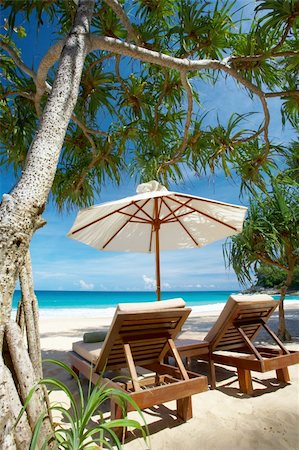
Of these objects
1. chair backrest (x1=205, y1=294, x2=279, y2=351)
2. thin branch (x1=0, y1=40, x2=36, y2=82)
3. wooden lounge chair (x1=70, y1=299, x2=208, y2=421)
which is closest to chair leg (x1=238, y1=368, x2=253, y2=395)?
chair backrest (x1=205, y1=294, x2=279, y2=351)

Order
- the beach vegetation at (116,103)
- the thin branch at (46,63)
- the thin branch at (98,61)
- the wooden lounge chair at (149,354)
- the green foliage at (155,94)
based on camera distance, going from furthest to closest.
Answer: the thin branch at (98,61), the green foliage at (155,94), the thin branch at (46,63), the wooden lounge chair at (149,354), the beach vegetation at (116,103)

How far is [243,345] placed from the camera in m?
3.56

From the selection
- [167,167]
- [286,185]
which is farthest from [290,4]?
[286,185]

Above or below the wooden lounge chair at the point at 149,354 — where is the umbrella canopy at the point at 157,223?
above

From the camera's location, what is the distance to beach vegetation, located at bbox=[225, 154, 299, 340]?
568 cm

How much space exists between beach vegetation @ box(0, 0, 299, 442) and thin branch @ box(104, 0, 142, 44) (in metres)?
0.01

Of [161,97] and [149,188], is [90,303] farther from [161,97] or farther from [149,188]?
[149,188]

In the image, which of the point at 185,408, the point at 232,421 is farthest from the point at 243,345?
the point at 185,408

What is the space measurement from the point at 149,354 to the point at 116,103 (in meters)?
3.90

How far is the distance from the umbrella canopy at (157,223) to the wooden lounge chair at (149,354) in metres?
1.56

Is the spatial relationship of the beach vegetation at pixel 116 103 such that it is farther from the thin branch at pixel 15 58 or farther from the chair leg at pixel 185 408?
the chair leg at pixel 185 408

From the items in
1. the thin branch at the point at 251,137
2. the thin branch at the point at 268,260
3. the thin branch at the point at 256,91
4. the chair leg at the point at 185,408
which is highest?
the thin branch at the point at 256,91

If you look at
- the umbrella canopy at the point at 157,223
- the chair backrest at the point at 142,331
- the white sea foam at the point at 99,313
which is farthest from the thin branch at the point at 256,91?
the white sea foam at the point at 99,313

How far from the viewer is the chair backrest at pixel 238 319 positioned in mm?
3119
